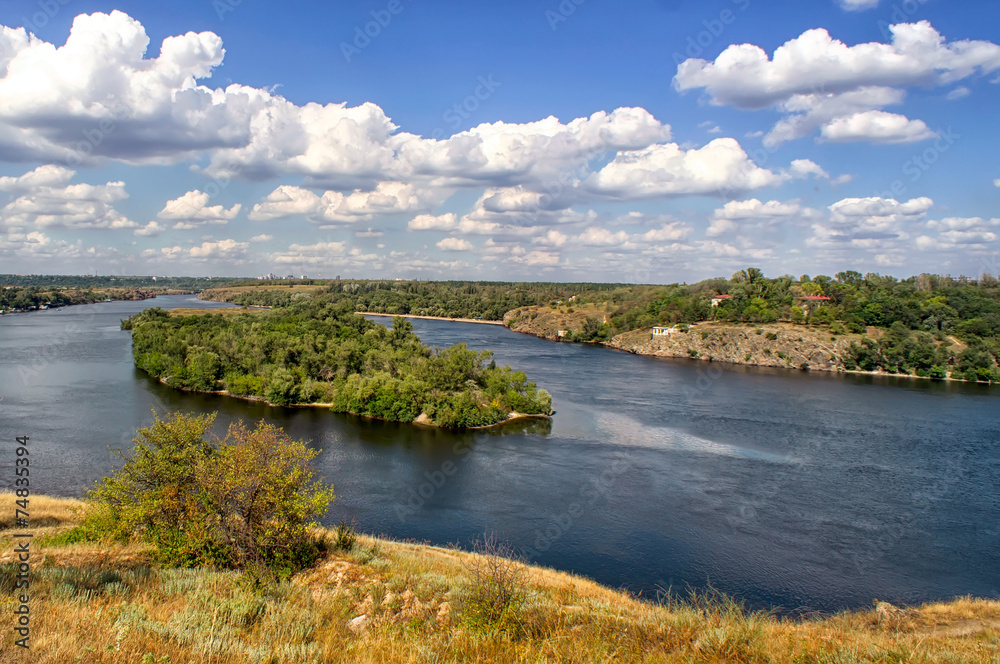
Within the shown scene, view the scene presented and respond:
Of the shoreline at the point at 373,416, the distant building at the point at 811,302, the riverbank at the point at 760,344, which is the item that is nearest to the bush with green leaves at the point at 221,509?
the shoreline at the point at 373,416

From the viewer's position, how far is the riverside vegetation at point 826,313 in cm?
6850

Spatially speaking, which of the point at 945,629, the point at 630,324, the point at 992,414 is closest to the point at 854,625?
the point at 945,629

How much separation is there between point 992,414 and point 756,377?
2195cm

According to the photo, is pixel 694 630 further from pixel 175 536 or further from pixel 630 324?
pixel 630 324

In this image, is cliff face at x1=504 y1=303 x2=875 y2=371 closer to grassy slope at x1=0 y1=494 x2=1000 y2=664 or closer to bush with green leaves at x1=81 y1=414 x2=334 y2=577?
grassy slope at x1=0 y1=494 x2=1000 y2=664

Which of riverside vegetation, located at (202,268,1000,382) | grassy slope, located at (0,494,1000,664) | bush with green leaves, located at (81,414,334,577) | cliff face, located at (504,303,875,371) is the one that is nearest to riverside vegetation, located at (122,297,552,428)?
bush with green leaves, located at (81,414,334,577)

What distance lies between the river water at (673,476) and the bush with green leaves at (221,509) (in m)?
10.7

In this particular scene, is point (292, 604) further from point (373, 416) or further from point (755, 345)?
point (755, 345)

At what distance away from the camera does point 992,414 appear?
153ft

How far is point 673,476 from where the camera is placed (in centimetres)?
2997

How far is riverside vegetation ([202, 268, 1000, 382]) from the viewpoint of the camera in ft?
225

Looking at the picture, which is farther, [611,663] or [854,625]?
[854,625]

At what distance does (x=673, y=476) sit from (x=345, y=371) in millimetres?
28944

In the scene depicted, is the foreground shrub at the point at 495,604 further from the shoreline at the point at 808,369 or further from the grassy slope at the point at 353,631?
the shoreline at the point at 808,369
